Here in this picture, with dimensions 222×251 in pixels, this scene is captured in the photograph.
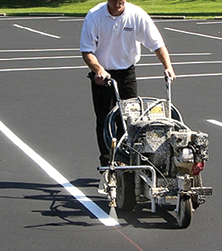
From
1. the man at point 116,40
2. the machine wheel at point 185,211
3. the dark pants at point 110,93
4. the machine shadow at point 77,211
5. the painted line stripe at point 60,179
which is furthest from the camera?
the dark pants at point 110,93

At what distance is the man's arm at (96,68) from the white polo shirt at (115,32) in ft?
0.23

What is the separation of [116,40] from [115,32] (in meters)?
0.10

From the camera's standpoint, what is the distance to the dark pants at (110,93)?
7.00 m

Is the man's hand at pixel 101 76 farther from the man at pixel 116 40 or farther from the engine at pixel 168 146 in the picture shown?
the engine at pixel 168 146

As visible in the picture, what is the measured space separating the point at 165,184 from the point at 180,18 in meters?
24.1

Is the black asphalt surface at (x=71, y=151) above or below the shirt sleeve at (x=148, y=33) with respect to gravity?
below

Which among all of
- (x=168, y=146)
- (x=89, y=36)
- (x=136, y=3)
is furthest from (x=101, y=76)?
(x=136, y=3)

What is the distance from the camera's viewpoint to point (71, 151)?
852 centimetres

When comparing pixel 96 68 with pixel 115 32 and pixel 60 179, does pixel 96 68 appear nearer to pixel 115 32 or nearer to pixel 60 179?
pixel 115 32

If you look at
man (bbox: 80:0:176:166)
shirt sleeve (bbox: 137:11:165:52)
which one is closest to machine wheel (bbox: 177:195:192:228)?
man (bbox: 80:0:176:166)

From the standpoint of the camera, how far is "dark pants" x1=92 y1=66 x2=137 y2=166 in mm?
7004

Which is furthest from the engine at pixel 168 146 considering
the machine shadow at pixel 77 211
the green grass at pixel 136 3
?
the green grass at pixel 136 3

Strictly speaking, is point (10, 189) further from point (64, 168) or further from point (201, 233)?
point (201, 233)

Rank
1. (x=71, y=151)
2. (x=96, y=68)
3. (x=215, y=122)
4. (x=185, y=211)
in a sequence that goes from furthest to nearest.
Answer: (x=215, y=122), (x=71, y=151), (x=96, y=68), (x=185, y=211)
